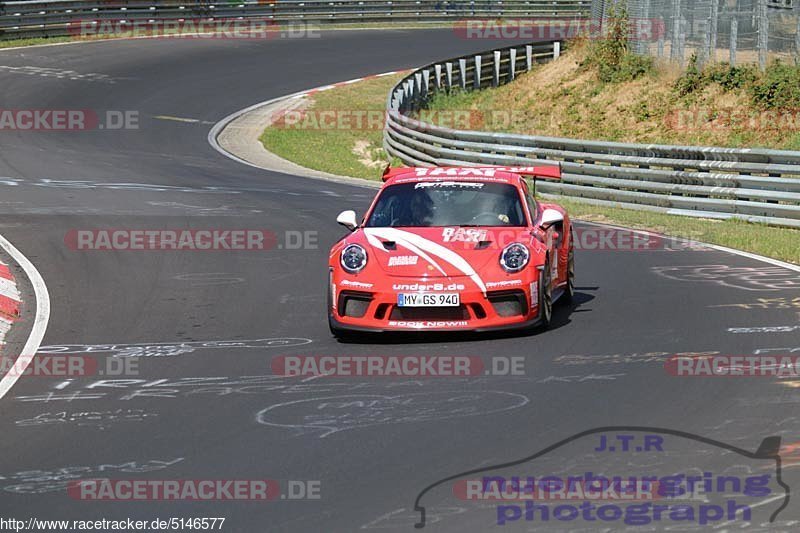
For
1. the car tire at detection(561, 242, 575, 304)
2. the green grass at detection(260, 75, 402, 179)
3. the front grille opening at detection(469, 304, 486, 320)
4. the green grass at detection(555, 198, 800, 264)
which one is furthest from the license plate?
the green grass at detection(260, 75, 402, 179)

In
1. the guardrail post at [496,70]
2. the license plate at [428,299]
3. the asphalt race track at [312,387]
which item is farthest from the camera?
the guardrail post at [496,70]

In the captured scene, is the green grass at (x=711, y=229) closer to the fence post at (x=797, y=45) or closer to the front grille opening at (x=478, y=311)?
the front grille opening at (x=478, y=311)

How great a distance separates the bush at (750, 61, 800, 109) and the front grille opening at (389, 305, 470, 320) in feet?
61.6

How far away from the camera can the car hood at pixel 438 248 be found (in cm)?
1047

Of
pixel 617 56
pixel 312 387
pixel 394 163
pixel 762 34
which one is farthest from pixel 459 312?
pixel 617 56

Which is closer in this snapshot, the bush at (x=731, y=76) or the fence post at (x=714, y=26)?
the bush at (x=731, y=76)

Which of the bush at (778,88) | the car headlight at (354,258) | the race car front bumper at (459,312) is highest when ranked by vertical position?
the car headlight at (354,258)

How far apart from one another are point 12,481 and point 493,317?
4564mm

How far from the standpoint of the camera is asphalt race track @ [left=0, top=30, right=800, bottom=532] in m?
6.59

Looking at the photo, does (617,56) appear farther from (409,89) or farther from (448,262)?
(448,262)

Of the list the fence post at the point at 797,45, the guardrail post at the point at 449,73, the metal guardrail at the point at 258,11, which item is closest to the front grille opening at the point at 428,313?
the fence post at the point at 797,45

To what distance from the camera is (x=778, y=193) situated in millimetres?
18016

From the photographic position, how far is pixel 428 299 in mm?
10289

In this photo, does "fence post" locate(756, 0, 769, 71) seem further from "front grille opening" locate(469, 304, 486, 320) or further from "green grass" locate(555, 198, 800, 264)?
"front grille opening" locate(469, 304, 486, 320)
